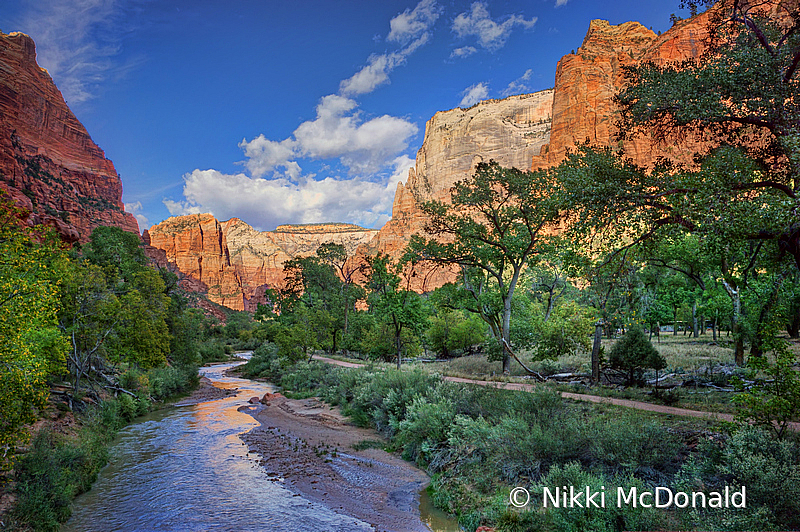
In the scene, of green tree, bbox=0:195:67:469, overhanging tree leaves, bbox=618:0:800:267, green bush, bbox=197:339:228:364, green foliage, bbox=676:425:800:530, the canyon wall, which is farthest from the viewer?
the canyon wall

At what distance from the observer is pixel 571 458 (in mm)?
7906

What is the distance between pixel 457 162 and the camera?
137 metres

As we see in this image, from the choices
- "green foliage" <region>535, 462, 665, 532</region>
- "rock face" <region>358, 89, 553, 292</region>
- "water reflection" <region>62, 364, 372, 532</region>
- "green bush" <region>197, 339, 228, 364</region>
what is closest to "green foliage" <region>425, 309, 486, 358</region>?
"water reflection" <region>62, 364, 372, 532</region>

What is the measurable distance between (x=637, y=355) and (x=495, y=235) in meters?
8.90

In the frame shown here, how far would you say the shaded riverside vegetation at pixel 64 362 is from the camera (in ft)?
24.8

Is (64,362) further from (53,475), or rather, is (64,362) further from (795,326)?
(795,326)

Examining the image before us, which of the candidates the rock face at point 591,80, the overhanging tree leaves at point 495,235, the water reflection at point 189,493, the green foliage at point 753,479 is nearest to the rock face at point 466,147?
the rock face at point 591,80

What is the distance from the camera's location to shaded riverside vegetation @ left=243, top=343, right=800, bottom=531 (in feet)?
16.2

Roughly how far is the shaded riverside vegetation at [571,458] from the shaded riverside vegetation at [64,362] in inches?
350

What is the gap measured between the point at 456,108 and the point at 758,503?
6354 inches

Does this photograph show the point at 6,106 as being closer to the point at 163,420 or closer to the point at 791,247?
the point at 163,420

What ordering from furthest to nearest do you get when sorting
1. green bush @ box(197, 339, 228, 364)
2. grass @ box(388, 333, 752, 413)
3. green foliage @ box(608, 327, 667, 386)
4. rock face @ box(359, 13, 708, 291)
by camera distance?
rock face @ box(359, 13, 708, 291)
green bush @ box(197, 339, 228, 364)
green foliage @ box(608, 327, 667, 386)
grass @ box(388, 333, 752, 413)

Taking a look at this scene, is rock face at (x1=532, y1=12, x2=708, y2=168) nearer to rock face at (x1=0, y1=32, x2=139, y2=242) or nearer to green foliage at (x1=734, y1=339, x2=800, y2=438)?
green foliage at (x1=734, y1=339, x2=800, y2=438)

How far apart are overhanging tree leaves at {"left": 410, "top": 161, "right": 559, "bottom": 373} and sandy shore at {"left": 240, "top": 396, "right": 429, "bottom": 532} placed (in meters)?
8.72
